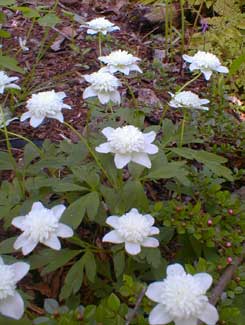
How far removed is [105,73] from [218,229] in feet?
2.03

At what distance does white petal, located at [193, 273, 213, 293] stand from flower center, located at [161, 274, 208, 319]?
0.03 m

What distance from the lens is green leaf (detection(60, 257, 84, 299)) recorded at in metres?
1.53

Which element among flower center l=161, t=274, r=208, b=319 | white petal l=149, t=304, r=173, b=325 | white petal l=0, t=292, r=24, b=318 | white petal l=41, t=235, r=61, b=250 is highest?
flower center l=161, t=274, r=208, b=319

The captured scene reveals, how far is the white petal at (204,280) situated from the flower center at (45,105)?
666mm

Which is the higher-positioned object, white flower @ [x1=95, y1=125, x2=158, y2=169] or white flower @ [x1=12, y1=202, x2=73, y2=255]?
white flower @ [x1=95, y1=125, x2=158, y2=169]

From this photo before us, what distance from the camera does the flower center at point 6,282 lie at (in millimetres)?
1205

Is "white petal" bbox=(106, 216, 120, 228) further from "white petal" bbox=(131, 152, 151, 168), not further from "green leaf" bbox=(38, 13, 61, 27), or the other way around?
"green leaf" bbox=(38, 13, 61, 27)

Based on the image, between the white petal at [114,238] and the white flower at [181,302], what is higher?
the white flower at [181,302]

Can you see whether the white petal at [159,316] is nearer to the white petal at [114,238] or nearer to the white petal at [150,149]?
the white petal at [114,238]

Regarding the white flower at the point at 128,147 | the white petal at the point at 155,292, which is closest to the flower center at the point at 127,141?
the white flower at the point at 128,147

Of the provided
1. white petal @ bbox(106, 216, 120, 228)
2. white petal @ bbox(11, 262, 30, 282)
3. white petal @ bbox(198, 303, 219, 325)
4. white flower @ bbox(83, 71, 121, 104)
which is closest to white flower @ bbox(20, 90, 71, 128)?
white flower @ bbox(83, 71, 121, 104)

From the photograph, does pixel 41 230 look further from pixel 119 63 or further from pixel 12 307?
pixel 119 63

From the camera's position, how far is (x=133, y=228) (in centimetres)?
137

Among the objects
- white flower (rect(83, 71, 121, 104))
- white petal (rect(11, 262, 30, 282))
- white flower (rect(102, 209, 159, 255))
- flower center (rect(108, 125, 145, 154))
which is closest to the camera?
white petal (rect(11, 262, 30, 282))
